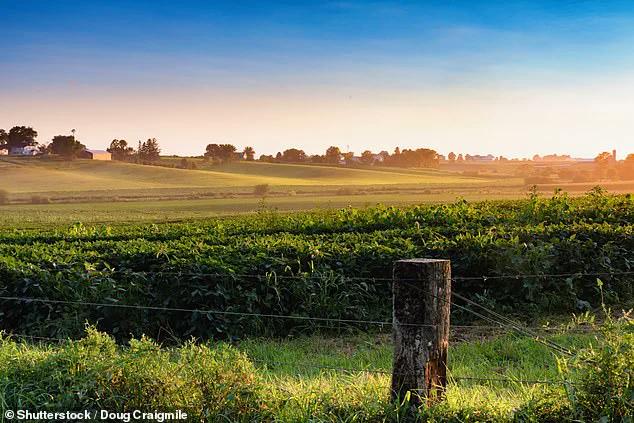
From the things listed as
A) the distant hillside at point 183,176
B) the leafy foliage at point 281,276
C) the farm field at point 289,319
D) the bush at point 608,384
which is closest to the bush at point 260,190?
the distant hillside at point 183,176

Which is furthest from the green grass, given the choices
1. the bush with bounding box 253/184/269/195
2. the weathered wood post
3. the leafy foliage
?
the weathered wood post

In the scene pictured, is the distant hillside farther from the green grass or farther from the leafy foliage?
the leafy foliage

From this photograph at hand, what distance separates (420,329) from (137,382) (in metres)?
2.08

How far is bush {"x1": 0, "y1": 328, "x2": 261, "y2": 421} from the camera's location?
4070 millimetres

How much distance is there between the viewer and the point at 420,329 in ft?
12.4

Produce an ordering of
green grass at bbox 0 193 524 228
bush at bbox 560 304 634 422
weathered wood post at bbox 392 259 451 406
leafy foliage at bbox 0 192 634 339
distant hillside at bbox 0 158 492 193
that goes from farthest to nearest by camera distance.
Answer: distant hillside at bbox 0 158 492 193 < green grass at bbox 0 193 524 228 < leafy foliage at bbox 0 192 634 339 < weathered wood post at bbox 392 259 451 406 < bush at bbox 560 304 634 422

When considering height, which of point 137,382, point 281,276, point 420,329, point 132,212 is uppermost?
point 420,329

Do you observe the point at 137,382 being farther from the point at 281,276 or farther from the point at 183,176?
the point at 183,176

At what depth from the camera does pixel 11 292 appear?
24.0 ft

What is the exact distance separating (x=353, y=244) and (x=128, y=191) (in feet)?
117

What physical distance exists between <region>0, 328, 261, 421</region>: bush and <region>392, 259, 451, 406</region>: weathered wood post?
3.43ft

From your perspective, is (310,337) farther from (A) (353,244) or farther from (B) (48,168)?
(B) (48,168)

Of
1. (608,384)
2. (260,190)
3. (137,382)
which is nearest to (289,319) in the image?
(137,382)

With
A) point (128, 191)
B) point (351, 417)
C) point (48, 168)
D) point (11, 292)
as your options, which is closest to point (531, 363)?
point (351, 417)
